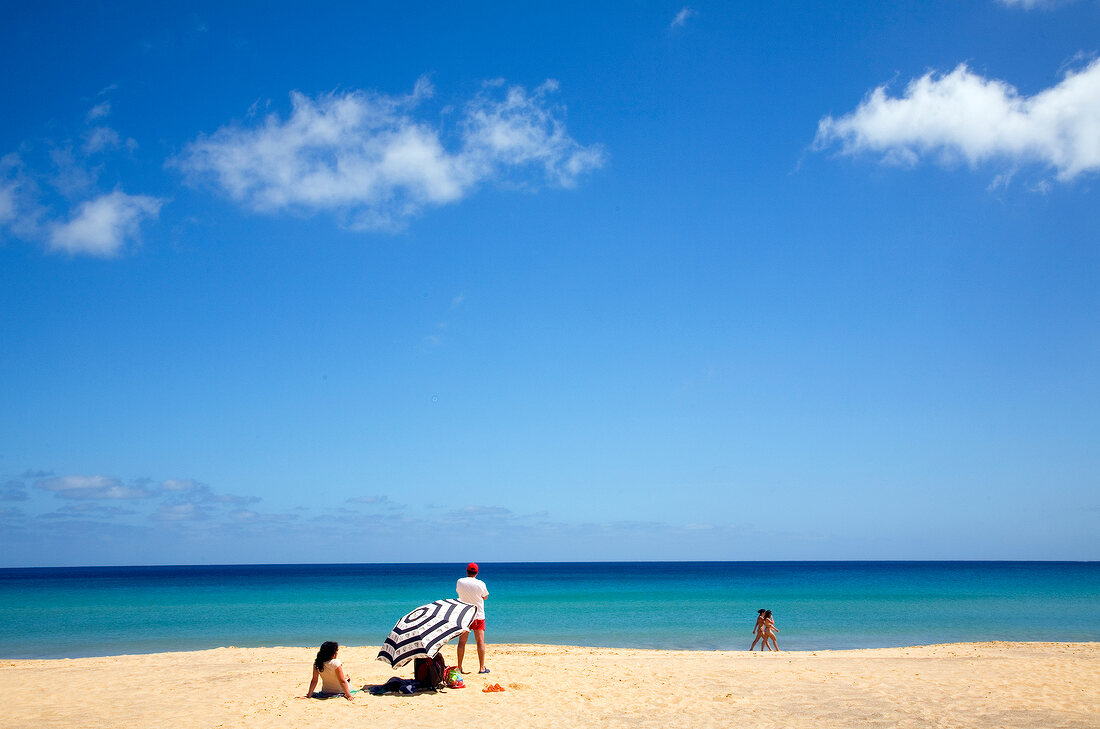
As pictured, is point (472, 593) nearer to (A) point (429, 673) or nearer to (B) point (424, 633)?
(B) point (424, 633)

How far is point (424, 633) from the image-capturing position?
10.2m

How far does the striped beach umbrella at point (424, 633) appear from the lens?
1012 cm

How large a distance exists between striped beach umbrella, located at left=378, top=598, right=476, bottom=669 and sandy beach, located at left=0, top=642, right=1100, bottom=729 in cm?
71

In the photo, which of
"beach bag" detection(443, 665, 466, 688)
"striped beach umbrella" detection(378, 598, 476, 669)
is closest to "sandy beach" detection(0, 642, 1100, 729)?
"beach bag" detection(443, 665, 466, 688)

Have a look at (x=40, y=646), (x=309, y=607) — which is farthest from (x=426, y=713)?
(x=309, y=607)

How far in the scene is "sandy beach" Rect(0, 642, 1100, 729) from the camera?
9.50 m

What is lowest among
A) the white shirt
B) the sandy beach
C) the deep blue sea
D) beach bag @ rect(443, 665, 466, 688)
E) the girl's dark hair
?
the deep blue sea

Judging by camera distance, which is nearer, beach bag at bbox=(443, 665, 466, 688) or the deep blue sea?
beach bag at bbox=(443, 665, 466, 688)

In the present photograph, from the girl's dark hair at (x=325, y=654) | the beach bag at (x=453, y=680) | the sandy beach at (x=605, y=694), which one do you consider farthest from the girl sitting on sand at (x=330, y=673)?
the beach bag at (x=453, y=680)

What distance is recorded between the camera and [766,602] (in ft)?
133

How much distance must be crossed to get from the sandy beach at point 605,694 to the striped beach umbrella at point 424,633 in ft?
2.32

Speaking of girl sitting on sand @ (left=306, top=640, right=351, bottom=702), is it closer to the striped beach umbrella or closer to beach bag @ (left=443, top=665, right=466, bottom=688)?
the striped beach umbrella

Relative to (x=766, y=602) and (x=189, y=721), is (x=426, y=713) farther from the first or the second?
(x=766, y=602)

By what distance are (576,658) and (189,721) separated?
27.0ft
